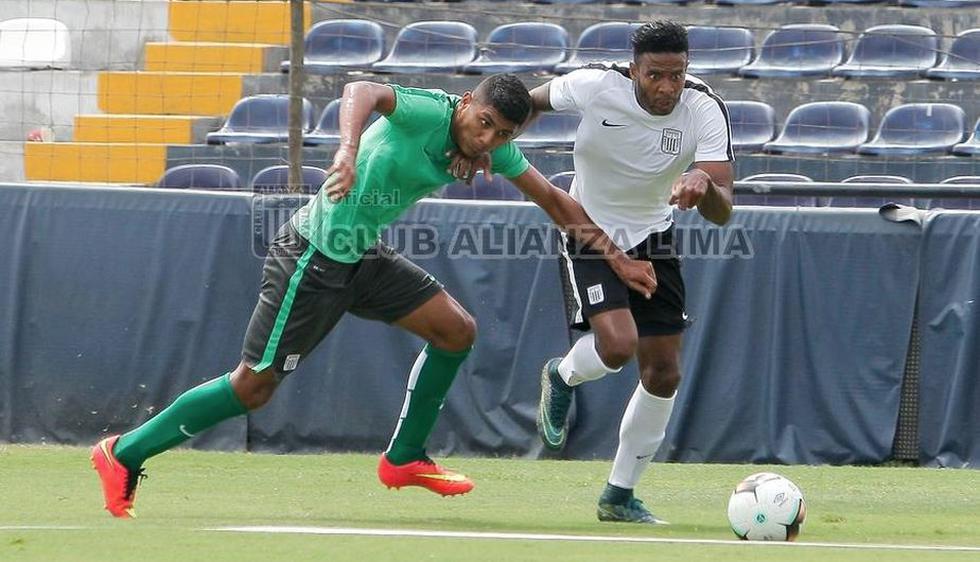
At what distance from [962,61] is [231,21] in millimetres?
8349

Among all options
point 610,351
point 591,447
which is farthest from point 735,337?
point 610,351

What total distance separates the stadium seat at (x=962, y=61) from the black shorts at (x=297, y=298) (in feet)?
32.6

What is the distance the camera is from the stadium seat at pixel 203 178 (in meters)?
13.1

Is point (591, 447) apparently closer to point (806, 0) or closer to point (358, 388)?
point (358, 388)

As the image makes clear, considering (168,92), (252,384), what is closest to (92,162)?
(168,92)

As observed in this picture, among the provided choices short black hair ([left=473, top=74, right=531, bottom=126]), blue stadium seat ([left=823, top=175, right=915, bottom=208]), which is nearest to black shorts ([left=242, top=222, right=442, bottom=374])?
short black hair ([left=473, top=74, right=531, bottom=126])

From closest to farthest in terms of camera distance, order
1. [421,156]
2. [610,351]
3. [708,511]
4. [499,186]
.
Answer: [421,156] < [610,351] < [708,511] < [499,186]

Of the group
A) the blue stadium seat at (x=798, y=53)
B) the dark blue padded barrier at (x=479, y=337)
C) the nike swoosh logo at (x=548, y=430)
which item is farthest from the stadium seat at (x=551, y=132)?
the nike swoosh logo at (x=548, y=430)

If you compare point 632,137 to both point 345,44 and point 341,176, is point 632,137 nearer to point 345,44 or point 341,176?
point 341,176

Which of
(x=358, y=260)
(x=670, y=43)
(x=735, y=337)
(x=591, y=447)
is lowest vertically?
(x=591, y=447)

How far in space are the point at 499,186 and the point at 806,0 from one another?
580cm

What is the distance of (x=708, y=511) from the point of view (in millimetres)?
7590

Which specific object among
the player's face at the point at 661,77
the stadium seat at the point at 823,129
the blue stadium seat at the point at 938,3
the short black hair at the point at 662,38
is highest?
the blue stadium seat at the point at 938,3

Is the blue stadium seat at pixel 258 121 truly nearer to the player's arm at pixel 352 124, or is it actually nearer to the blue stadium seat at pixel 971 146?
the blue stadium seat at pixel 971 146
